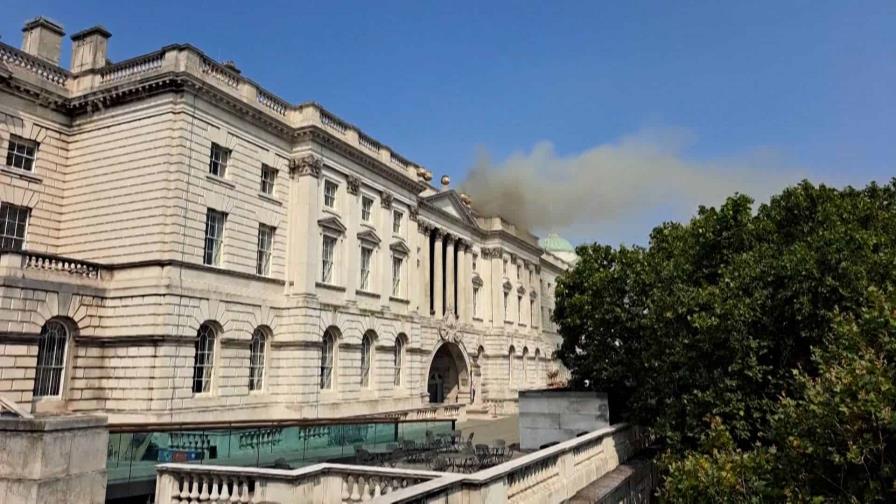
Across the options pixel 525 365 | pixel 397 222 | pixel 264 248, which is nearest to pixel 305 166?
pixel 264 248

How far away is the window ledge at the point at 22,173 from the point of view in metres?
23.0

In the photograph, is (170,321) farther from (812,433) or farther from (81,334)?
(812,433)

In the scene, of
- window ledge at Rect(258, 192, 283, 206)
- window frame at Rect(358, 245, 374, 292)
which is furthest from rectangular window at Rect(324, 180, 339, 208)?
window frame at Rect(358, 245, 374, 292)

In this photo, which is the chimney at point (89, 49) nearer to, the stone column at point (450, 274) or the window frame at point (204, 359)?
the window frame at point (204, 359)

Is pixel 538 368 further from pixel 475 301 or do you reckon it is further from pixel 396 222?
pixel 396 222

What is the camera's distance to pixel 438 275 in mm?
43969

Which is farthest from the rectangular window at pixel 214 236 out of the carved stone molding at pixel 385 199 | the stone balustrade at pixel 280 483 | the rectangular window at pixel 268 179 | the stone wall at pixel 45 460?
the stone wall at pixel 45 460

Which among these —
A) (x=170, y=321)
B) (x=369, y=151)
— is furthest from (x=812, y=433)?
(x=369, y=151)

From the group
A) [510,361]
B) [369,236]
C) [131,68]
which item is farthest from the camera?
[510,361]

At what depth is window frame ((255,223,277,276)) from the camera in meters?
27.8

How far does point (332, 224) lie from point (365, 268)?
13.2 ft

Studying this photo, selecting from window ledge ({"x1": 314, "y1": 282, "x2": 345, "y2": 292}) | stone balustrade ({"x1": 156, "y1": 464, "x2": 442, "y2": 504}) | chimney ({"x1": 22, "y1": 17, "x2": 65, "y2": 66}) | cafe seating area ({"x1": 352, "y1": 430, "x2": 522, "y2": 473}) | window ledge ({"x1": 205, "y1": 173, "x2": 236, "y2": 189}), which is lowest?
cafe seating area ({"x1": 352, "y1": 430, "x2": 522, "y2": 473})

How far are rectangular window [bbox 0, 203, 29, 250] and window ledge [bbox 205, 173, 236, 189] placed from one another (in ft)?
22.3

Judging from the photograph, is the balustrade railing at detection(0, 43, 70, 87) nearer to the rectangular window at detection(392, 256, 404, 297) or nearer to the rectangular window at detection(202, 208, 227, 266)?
the rectangular window at detection(202, 208, 227, 266)
